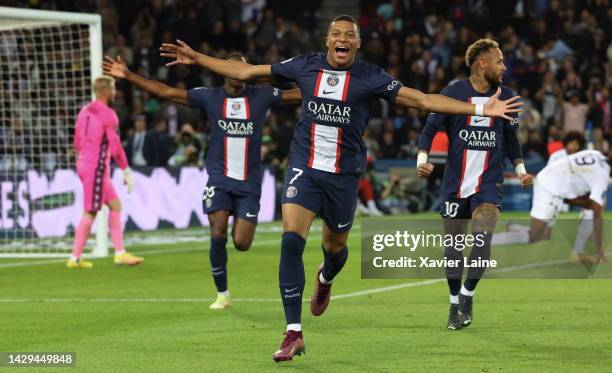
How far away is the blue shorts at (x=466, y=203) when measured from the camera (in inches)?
393

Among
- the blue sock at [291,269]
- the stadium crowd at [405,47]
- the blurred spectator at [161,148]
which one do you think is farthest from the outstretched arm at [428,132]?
the stadium crowd at [405,47]

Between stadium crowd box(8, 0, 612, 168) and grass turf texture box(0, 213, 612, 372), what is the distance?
1228 centimetres

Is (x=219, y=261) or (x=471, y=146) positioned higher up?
(x=471, y=146)

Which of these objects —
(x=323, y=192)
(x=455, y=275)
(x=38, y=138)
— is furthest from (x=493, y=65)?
(x=38, y=138)

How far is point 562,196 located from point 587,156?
756 millimetres

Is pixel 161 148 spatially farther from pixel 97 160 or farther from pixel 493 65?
pixel 493 65

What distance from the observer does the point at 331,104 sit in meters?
8.66

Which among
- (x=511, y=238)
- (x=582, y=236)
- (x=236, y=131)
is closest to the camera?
(x=236, y=131)

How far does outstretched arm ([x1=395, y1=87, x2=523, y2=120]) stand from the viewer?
7.95 metres

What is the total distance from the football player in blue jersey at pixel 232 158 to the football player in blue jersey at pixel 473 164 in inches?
72.2

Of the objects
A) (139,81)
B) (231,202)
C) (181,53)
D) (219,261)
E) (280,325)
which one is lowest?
(280,325)

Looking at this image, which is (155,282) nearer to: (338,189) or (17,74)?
(338,189)

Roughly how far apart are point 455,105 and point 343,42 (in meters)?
0.89

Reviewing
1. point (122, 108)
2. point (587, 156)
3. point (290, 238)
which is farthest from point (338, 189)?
point (122, 108)
